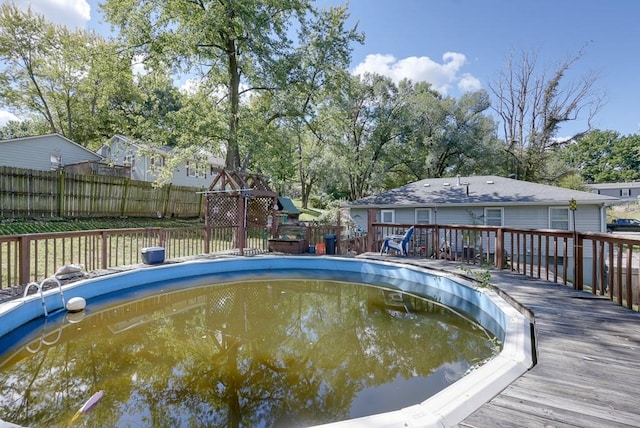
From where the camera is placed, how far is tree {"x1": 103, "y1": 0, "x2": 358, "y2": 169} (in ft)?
42.0

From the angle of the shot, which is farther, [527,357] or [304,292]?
[304,292]

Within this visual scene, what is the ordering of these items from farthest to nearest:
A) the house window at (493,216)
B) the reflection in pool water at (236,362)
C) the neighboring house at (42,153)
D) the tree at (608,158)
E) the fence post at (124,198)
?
the tree at (608,158), the neighboring house at (42,153), the fence post at (124,198), the house window at (493,216), the reflection in pool water at (236,362)

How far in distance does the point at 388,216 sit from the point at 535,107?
14.6 meters

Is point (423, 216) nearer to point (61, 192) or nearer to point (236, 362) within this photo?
point (236, 362)

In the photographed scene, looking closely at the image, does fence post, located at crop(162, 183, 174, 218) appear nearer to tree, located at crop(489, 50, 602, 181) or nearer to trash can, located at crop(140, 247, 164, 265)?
trash can, located at crop(140, 247, 164, 265)

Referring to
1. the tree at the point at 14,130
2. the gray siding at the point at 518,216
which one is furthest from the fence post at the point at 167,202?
the tree at the point at 14,130

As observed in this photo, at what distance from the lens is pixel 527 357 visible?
284cm

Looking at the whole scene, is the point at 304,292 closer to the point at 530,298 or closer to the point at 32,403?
the point at 530,298

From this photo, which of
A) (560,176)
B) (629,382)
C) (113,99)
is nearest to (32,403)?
(629,382)

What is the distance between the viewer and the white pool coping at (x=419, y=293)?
6.77 ft

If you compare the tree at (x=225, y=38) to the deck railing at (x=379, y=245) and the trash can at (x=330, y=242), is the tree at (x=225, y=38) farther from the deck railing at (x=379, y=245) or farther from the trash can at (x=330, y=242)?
the trash can at (x=330, y=242)

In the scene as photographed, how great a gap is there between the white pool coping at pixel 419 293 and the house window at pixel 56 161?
624 inches

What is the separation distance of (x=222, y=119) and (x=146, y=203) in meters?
5.78

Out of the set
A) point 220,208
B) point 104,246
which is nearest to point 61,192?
point 220,208
